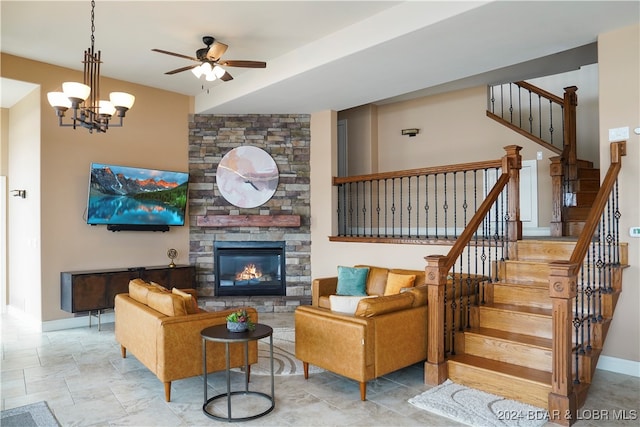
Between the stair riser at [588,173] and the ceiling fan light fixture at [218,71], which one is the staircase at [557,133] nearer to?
the stair riser at [588,173]

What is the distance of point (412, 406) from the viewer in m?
3.54

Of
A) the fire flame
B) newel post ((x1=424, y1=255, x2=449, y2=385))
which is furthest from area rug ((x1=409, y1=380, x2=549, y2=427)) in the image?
the fire flame

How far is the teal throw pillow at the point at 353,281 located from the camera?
6258mm

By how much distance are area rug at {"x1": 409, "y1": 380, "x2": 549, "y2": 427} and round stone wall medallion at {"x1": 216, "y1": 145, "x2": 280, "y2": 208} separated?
450cm

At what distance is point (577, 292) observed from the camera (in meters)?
3.50

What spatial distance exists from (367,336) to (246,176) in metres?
4.46

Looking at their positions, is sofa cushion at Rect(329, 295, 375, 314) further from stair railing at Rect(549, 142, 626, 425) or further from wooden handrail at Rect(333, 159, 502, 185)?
wooden handrail at Rect(333, 159, 502, 185)

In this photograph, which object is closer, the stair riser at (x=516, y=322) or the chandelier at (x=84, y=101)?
the chandelier at (x=84, y=101)

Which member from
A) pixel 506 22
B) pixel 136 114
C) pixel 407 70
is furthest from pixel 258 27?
pixel 136 114

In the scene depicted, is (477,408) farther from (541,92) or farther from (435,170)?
(541,92)

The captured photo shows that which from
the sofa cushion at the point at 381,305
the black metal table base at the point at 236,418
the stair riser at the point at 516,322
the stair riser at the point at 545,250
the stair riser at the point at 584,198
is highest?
the stair riser at the point at 584,198

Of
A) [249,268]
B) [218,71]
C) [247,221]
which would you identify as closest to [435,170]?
[218,71]

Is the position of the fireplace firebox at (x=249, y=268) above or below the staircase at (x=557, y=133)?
below

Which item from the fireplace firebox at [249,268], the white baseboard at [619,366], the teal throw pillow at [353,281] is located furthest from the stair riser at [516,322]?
the fireplace firebox at [249,268]
